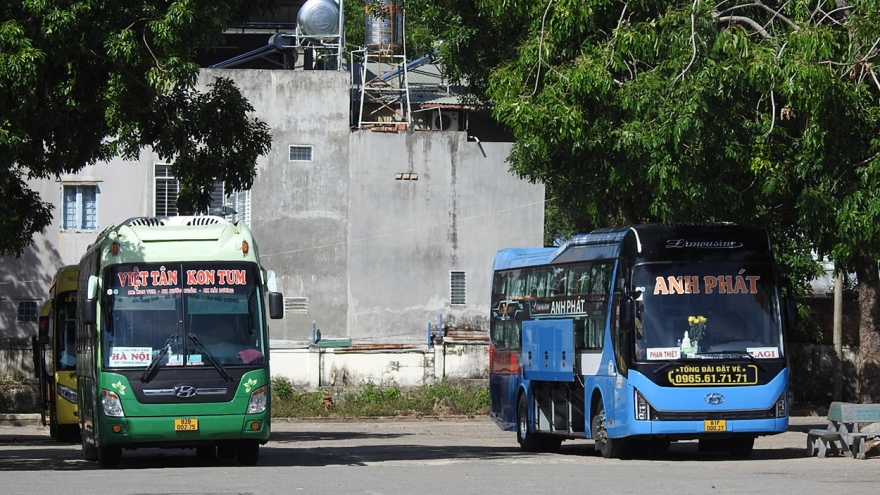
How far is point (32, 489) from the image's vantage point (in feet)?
47.6

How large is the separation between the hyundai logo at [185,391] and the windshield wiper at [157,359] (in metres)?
0.39

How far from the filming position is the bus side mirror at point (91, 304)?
1775cm

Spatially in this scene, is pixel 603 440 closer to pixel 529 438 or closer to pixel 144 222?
pixel 529 438

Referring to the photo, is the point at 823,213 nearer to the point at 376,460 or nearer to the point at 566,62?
the point at 566,62

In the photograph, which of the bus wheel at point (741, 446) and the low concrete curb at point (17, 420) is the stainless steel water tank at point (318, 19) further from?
the bus wheel at point (741, 446)

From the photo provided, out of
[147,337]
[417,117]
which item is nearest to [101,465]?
[147,337]

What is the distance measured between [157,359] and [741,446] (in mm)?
9102

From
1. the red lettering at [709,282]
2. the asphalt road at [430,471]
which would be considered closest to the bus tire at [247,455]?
the asphalt road at [430,471]

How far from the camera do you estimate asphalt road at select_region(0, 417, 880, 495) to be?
1473 centimetres

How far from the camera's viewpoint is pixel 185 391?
57.5 ft

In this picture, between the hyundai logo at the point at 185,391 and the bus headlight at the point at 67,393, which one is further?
the bus headlight at the point at 67,393

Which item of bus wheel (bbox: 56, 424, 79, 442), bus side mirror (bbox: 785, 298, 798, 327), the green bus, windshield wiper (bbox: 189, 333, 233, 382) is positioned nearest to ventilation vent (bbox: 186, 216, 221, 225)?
the green bus

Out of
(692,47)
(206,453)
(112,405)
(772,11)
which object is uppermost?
(772,11)

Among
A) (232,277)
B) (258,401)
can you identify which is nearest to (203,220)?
(232,277)
